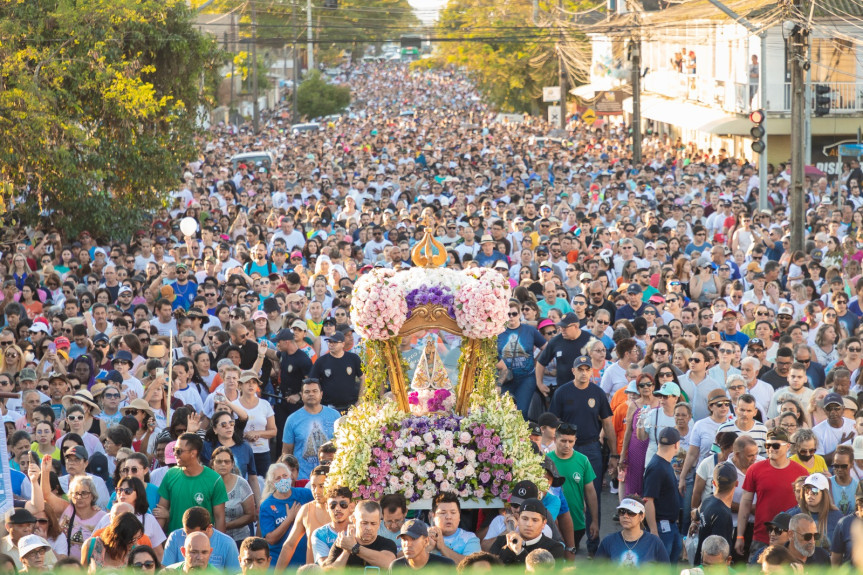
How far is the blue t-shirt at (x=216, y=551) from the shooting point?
25.2 ft

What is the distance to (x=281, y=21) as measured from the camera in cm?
8169

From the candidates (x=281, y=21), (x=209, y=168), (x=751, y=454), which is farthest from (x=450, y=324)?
(x=281, y=21)

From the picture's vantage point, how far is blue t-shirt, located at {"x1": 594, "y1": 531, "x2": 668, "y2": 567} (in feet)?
25.6

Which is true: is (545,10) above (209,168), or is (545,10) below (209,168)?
above

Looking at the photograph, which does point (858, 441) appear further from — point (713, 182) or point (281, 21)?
point (281, 21)

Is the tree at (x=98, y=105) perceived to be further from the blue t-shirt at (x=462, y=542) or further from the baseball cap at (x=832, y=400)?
the baseball cap at (x=832, y=400)

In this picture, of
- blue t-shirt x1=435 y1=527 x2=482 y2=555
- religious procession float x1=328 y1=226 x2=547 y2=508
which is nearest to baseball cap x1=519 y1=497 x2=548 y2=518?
blue t-shirt x1=435 y1=527 x2=482 y2=555

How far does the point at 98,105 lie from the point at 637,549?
16324 millimetres

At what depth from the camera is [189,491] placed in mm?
8789

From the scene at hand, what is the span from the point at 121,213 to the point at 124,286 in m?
6.75

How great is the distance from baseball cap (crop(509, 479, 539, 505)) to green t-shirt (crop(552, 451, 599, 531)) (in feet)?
3.20

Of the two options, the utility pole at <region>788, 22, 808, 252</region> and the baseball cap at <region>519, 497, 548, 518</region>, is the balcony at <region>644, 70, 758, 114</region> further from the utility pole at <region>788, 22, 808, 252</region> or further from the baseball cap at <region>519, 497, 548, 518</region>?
the baseball cap at <region>519, 497, 548, 518</region>

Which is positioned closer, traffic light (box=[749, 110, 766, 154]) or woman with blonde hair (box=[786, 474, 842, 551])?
woman with blonde hair (box=[786, 474, 842, 551])

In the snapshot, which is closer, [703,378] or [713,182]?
[703,378]
